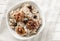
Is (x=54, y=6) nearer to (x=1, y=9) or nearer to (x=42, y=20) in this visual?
(x=42, y=20)

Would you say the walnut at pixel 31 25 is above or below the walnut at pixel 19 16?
below

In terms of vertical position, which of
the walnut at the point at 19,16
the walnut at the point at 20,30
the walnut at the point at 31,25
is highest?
the walnut at the point at 19,16

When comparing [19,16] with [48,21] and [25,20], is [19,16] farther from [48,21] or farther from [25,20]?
[48,21]

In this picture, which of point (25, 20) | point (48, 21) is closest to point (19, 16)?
point (25, 20)

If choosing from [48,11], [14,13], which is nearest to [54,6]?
[48,11]
